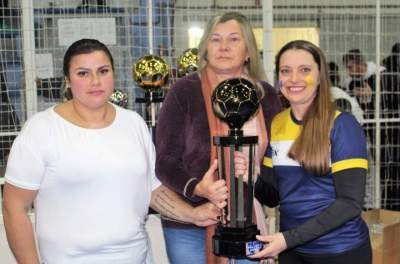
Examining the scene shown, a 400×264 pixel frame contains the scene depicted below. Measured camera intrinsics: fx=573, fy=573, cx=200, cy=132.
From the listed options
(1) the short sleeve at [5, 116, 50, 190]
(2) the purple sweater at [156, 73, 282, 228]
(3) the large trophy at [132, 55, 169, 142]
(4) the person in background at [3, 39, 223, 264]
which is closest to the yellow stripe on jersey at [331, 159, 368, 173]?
(2) the purple sweater at [156, 73, 282, 228]

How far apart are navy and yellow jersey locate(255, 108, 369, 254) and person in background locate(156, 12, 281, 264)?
0.14 meters

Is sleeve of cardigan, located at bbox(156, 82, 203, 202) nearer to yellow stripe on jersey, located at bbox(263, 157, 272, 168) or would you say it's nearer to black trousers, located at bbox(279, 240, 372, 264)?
yellow stripe on jersey, located at bbox(263, 157, 272, 168)

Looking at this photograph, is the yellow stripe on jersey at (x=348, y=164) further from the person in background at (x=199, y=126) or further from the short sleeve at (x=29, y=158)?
the short sleeve at (x=29, y=158)

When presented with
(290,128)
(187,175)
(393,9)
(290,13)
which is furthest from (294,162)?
(393,9)

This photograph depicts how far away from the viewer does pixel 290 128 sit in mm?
1822

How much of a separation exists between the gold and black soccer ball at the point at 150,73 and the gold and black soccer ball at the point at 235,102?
1.48 m

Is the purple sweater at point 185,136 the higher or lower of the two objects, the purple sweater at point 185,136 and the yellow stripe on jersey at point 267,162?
the higher

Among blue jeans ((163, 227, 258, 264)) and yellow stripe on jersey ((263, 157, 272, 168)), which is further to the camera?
blue jeans ((163, 227, 258, 264))

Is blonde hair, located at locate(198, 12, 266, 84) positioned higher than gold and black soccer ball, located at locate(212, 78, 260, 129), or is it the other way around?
blonde hair, located at locate(198, 12, 266, 84)

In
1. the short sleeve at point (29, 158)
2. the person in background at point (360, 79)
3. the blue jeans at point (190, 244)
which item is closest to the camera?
the short sleeve at point (29, 158)

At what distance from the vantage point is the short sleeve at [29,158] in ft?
5.25

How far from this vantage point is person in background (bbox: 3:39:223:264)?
5.30ft

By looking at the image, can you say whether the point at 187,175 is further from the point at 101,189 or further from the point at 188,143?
the point at 101,189

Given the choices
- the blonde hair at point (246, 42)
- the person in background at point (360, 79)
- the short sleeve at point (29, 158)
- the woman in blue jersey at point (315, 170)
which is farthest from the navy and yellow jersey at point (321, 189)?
the person in background at point (360, 79)
